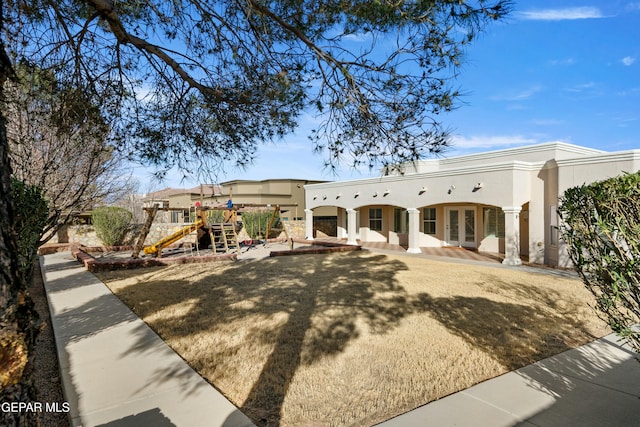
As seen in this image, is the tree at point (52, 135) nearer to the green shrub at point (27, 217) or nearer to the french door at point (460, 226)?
the green shrub at point (27, 217)

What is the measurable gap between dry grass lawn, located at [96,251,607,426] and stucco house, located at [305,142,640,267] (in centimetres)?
314

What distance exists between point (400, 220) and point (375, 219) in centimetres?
167

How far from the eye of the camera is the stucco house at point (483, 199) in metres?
12.6

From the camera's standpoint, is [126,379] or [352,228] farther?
[352,228]

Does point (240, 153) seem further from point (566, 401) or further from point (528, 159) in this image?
point (528, 159)

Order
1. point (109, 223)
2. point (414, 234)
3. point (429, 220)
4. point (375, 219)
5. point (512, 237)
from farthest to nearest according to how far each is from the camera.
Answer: point (375, 219)
point (429, 220)
point (109, 223)
point (414, 234)
point (512, 237)

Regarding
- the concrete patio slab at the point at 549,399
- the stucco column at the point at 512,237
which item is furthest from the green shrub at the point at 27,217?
the stucco column at the point at 512,237

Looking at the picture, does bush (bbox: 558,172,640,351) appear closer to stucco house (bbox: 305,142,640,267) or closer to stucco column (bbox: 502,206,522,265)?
stucco house (bbox: 305,142,640,267)

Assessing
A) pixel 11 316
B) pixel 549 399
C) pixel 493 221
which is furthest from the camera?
pixel 493 221

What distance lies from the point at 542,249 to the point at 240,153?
1214 cm

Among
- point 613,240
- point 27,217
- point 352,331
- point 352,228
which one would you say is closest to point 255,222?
point 352,228

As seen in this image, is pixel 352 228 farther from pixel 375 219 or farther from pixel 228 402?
pixel 228 402

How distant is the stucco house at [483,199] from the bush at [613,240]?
4945 millimetres

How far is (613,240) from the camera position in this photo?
10.1ft
